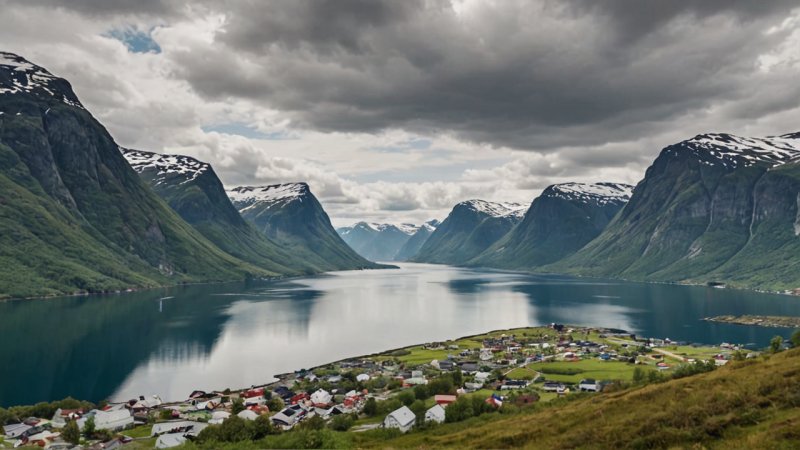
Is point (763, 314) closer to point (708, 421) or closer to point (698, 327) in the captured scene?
point (698, 327)

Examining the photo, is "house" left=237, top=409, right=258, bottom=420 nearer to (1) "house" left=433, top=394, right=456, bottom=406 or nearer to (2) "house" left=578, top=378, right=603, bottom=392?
(1) "house" left=433, top=394, right=456, bottom=406

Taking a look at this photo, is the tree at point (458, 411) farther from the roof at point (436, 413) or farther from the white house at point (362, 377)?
the white house at point (362, 377)

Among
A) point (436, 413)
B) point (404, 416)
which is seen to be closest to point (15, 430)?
point (404, 416)

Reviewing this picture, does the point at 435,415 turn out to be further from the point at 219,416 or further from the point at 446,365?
the point at 446,365

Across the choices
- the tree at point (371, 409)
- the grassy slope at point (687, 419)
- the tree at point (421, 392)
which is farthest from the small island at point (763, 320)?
the tree at point (371, 409)

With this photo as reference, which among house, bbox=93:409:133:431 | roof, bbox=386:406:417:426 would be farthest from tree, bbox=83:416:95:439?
roof, bbox=386:406:417:426

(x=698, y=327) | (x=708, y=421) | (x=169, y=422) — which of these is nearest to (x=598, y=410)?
(x=708, y=421)

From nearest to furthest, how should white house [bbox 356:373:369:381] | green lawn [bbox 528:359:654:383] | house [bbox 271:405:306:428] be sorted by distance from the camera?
house [bbox 271:405:306:428]
green lawn [bbox 528:359:654:383]
white house [bbox 356:373:369:381]
